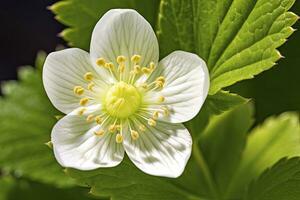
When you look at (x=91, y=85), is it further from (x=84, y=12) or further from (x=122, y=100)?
(x=84, y=12)

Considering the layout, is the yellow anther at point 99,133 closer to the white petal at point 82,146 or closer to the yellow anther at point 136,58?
the white petal at point 82,146

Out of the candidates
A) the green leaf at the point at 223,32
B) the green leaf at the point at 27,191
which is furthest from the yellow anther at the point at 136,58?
the green leaf at the point at 27,191

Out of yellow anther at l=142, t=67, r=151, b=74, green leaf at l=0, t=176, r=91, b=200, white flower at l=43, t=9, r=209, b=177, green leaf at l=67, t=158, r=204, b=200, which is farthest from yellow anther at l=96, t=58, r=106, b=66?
green leaf at l=0, t=176, r=91, b=200

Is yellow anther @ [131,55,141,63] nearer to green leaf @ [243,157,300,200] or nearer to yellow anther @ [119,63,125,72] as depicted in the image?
yellow anther @ [119,63,125,72]

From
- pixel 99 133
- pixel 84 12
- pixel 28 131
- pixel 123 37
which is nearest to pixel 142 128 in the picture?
pixel 99 133

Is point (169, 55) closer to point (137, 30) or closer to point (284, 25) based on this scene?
point (137, 30)
